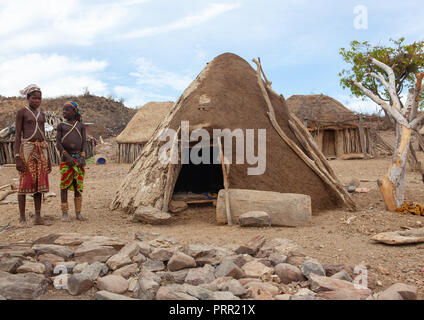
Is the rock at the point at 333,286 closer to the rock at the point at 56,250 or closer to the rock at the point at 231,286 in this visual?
the rock at the point at 231,286

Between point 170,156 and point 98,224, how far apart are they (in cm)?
152

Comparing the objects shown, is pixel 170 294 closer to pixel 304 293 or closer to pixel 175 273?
pixel 175 273

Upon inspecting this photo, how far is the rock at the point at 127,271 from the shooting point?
2.99 m

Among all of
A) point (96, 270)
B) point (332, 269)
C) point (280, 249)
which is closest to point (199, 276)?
point (96, 270)

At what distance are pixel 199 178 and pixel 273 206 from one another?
310 cm

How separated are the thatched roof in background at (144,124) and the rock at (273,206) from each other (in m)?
9.88

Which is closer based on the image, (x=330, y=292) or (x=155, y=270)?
(x=330, y=292)

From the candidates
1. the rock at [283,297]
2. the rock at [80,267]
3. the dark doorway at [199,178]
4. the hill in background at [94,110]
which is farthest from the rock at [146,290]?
the hill in background at [94,110]

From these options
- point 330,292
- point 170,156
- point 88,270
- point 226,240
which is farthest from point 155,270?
point 170,156

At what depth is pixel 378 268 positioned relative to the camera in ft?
10.3

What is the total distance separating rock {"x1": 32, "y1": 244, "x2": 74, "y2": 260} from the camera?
3.38m
